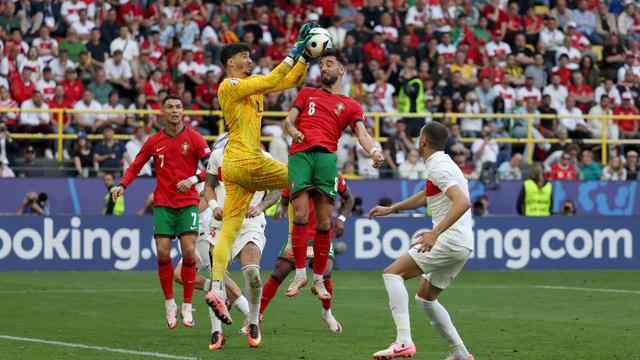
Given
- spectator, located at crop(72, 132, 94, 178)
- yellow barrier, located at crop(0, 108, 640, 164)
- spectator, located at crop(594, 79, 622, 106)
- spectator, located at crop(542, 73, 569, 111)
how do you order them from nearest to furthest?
yellow barrier, located at crop(0, 108, 640, 164) → spectator, located at crop(72, 132, 94, 178) → spectator, located at crop(542, 73, 569, 111) → spectator, located at crop(594, 79, 622, 106)

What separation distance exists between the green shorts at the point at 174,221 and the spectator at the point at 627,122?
17.3m

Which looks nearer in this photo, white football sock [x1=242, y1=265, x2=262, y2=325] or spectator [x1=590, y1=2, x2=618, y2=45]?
white football sock [x1=242, y1=265, x2=262, y2=325]

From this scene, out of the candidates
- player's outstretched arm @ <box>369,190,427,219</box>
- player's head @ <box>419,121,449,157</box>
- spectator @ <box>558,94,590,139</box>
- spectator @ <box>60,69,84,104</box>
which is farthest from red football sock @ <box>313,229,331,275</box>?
spectator @ <box>558,94,590,139</box>

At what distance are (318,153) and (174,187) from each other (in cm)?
183

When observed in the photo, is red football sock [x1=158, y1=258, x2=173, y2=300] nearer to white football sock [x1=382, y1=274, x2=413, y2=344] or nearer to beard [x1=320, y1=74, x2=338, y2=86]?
beard [x1=320, y1=74, x2=338, y2=86]

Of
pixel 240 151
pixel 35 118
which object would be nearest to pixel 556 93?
pixel 35 118

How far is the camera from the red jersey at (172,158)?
1362cm

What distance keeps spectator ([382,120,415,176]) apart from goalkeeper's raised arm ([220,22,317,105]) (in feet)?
46.0

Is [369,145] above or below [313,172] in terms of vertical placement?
above

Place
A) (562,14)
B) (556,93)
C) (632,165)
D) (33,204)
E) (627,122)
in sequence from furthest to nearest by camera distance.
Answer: (562,14) → (556,93) → (627,122) → (632,165) → (33,204)

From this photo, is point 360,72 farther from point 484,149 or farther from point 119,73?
point 119,73

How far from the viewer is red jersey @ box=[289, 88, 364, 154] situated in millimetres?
12773

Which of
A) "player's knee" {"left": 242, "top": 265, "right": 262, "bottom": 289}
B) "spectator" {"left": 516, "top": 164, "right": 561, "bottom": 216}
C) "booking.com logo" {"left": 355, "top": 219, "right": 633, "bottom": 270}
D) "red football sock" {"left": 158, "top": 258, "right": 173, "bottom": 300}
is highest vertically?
"player's knee" {"left": 242, "top": 265, "right": 262, "bottom": 289}

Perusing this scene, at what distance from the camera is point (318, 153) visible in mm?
12758
